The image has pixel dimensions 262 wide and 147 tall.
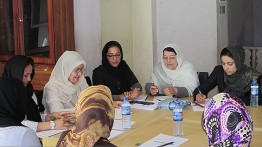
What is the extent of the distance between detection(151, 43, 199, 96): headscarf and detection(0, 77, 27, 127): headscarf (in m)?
1.77

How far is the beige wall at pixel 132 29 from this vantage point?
473cm

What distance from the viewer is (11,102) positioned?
206cm

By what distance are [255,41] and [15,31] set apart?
4138mm

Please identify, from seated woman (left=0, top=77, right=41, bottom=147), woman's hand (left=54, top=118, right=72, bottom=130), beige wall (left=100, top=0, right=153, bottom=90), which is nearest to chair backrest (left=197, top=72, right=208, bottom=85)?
beige wall (left=100, top=0, right=153, bottom=90)

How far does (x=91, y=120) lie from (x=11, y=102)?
0.88 m

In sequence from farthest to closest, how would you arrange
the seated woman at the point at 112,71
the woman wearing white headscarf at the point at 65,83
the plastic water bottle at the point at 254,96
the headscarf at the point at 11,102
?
the seated woman at the point at 112,71
the woman wearing white headscarf at the point at 65,83
the plastic water bottle at the point at 254,96
the headscarf at the point at 11,102

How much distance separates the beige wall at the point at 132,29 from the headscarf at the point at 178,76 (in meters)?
1.11

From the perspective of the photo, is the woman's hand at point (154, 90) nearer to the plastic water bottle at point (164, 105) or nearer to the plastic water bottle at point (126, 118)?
the plastic water bottle at point (164, 105)

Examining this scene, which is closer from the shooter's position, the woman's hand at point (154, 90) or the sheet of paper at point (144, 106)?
the sheet of paper at point (144, 106)

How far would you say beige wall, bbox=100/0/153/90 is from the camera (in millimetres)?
4727

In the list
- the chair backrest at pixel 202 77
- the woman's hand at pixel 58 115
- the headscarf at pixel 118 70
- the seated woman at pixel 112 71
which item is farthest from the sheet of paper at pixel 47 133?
the chair backrest at pixel 202 77

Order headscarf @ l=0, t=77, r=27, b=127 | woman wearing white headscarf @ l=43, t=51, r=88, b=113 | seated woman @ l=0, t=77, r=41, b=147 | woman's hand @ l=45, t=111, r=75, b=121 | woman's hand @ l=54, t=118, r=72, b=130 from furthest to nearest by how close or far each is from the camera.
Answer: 1. woman wearing white headscarf @ l=43, t=51, r=88, b=113
2. woman's hand @ l=45, t=111, r=75, b=121
3. woman's hand @ l=54, t=118, r=72, b=130
4. headscarf @ l=0, t=77, r=27, b=127
5. seated woman @ l=0, t=77, r=41, b=147

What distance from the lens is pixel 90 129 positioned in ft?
4.42

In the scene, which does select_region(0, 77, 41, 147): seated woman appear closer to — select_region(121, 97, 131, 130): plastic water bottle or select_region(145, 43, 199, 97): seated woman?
select_region(121, 97, 131, 130): plastic water bottle
